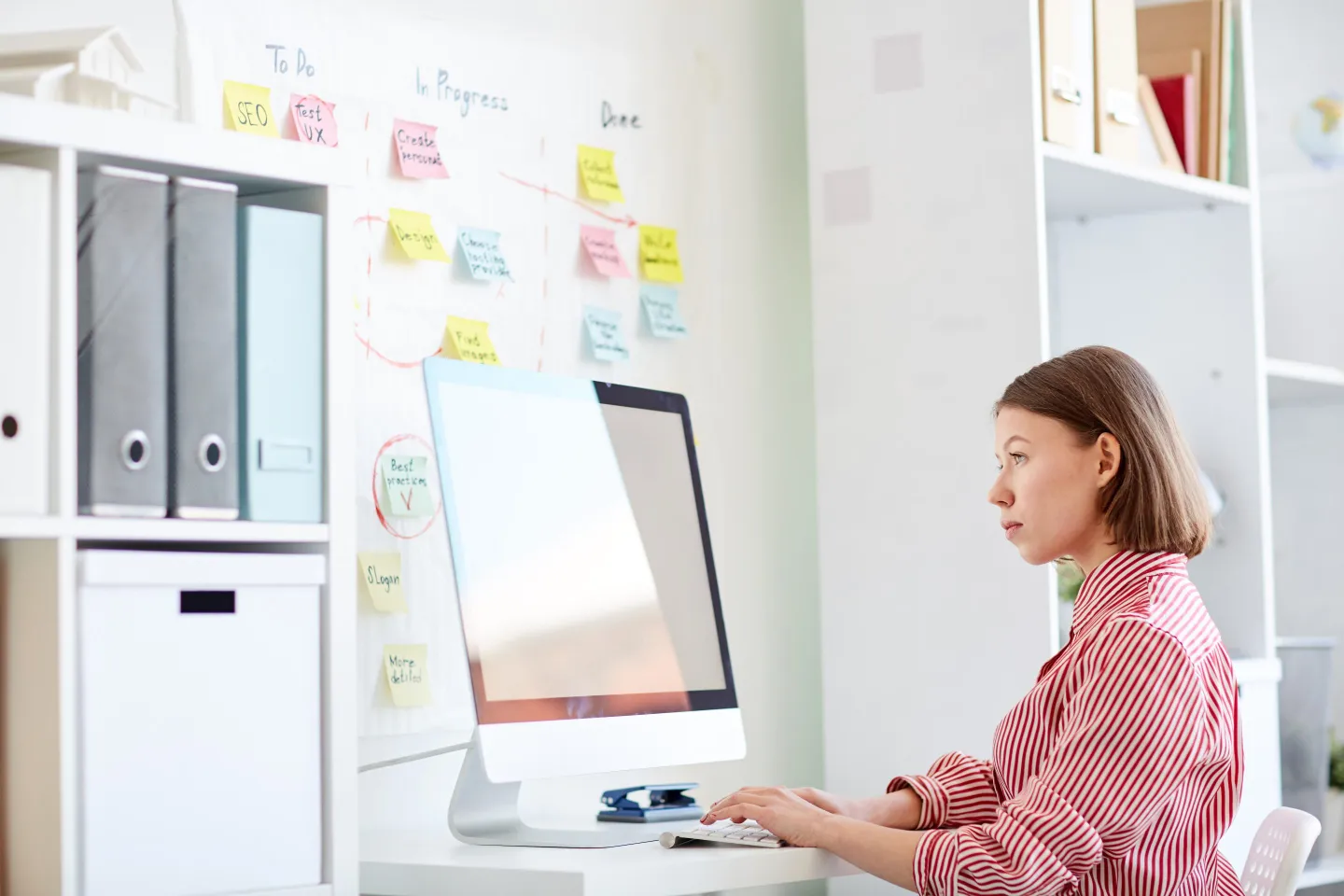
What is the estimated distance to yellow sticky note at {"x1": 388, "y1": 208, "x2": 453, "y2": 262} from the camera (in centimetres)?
201

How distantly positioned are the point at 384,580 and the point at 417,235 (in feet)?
1.46

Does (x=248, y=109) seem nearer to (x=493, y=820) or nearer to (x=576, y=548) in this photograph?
(x=576, y=548)

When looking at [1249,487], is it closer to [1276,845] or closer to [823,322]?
[823,322]

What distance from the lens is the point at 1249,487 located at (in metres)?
2.56

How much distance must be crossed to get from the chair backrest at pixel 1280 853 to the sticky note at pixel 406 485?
1050 mm

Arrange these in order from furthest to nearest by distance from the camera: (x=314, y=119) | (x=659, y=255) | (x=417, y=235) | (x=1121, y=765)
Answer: (x=659, y=255)
(x=417, y=235)
(x=314, y=119)
(x=1121, y=765)

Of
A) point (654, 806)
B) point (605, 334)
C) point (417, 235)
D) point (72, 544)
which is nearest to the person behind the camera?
point (72, 544)

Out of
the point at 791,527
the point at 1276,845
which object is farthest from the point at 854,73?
the point at 1276,845

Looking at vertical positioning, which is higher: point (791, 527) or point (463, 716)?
point (791, 527)

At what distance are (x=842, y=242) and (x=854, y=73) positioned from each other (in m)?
0.25

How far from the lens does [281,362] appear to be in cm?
146

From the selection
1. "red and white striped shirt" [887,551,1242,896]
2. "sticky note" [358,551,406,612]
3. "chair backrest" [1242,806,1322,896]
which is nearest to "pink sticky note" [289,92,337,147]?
"sticky note" [358,551,406,612]

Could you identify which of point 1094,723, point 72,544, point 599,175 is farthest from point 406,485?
point 1094,723

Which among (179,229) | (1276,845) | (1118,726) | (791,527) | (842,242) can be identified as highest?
(842,242)
